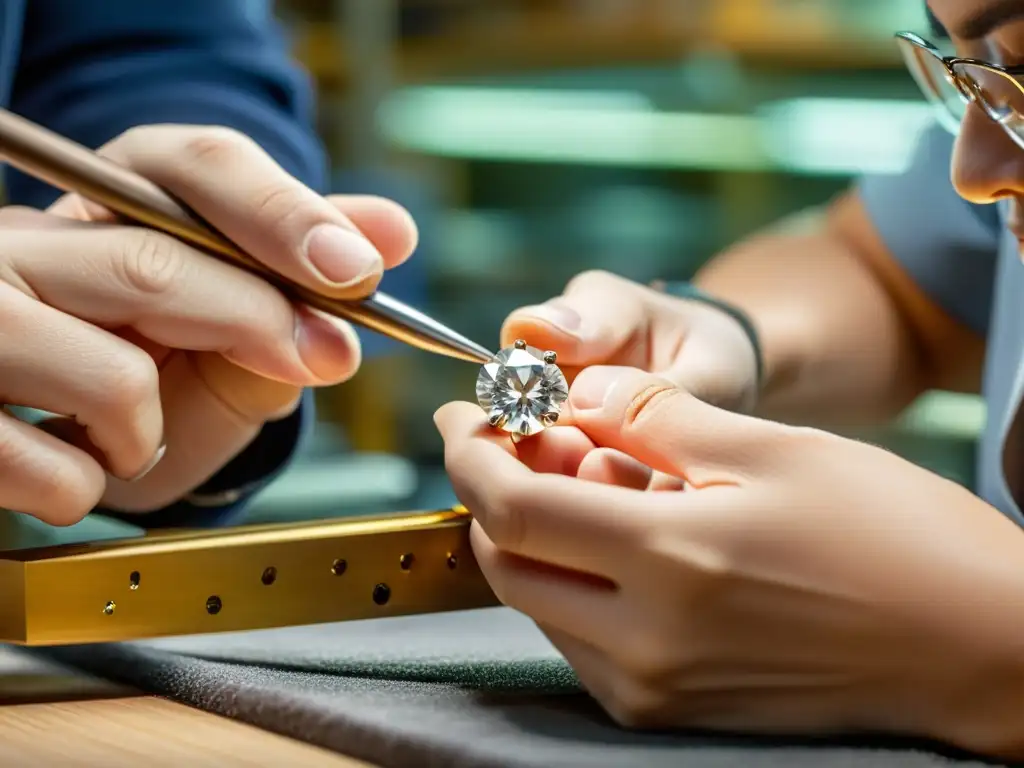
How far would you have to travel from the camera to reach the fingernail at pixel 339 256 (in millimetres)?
532

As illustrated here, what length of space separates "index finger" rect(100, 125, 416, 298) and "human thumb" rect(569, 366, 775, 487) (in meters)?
0.13

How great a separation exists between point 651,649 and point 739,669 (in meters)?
0.03

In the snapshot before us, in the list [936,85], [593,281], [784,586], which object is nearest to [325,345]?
[593,281]

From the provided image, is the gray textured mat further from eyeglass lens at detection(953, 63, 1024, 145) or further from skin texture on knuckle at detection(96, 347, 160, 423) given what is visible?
eyeglass lens at detection(953, 63, 1024, 145)

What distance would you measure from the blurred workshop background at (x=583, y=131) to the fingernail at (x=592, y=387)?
1.13 m

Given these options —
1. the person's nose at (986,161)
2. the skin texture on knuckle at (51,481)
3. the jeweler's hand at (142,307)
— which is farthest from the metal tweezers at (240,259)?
the person's nose at (986,161)

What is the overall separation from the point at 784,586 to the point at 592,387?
135 millimetres

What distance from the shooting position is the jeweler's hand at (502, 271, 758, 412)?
1.89 ft

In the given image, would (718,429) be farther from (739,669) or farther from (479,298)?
(479,298)

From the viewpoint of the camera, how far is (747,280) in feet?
3.18

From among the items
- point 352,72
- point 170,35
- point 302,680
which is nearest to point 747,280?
point 170,35

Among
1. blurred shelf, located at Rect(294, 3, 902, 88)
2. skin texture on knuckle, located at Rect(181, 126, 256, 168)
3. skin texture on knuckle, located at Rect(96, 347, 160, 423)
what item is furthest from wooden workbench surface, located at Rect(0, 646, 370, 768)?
blurred shelf, located at Rect(294, 3, 902, 88)

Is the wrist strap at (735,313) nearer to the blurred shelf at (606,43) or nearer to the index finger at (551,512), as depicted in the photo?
the index finger at (551,512)

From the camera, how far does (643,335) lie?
2.19ft
